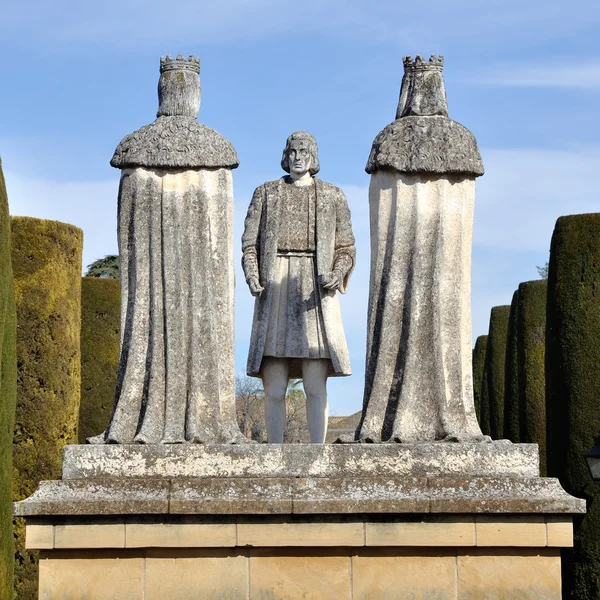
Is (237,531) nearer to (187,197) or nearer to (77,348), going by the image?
(187,197)

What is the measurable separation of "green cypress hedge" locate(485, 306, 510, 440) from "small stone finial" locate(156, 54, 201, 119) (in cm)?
1884

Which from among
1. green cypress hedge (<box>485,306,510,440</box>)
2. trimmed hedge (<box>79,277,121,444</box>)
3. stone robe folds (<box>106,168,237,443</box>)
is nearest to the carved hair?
stone robe folds (<box>106,168,237,443</box>)

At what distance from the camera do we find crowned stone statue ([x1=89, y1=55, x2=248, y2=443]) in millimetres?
Result: 10992

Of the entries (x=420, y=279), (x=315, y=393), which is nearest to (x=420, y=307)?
(x=420, y=279)

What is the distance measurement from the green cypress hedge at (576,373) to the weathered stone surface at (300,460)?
24.8 ft

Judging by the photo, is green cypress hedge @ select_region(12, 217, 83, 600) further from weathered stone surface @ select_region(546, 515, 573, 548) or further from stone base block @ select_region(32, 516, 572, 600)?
weathered stone surface @ select_region(546, 515, 573, 548)

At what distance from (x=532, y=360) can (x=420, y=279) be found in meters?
14.8

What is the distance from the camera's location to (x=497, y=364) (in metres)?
29.6

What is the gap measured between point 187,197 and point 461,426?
2729 mm

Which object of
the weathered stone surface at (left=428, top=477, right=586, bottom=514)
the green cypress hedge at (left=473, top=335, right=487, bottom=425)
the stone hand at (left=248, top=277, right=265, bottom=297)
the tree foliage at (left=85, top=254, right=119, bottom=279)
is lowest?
the weathered stone surface at (left=428, top=477, right=586, bottom=514)

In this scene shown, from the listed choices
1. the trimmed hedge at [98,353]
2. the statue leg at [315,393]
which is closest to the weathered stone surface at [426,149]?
the statue leg at [315,393]

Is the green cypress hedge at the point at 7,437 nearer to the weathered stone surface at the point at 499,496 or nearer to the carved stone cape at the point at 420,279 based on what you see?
the carved stone cape at the point at 420,279

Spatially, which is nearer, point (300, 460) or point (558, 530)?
point (558, 530)

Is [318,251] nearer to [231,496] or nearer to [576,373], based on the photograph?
[231,496]
